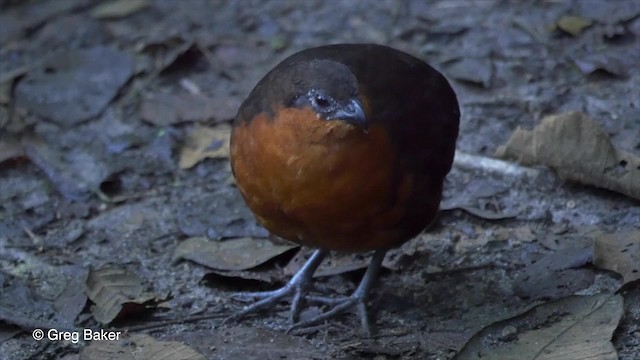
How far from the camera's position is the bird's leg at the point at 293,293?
4.28 metres

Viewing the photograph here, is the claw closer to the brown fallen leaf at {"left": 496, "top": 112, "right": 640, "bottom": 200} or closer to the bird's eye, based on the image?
the bird's eye

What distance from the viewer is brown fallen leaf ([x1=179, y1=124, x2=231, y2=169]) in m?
5.43

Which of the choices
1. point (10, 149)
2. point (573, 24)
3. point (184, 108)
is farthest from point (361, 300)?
point (573, 24)

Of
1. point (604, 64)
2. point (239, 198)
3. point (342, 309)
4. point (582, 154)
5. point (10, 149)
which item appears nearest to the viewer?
point (342, 309)

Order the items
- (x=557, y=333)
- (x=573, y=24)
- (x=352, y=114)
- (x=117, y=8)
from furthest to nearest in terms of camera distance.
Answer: (x=117, y=8) < (x=573, y=24) < (x=557, y=333) < (x=352, y=114)

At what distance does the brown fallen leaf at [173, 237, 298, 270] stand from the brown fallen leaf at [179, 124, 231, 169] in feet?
2.37

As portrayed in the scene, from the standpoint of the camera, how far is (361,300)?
4297 millimetres

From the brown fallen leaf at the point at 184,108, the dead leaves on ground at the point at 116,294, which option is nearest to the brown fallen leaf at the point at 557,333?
the dead leaves on ground at the point at 116,294

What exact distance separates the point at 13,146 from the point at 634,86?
309 cm

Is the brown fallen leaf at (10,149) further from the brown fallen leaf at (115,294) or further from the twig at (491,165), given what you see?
the twig at (491,165)

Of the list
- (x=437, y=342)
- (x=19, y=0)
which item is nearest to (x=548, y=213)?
(x=437, y=342)

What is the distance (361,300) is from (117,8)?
3.30 m

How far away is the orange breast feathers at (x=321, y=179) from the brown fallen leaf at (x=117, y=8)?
3.03 m

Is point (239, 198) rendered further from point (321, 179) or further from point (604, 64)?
point (604, 64)
